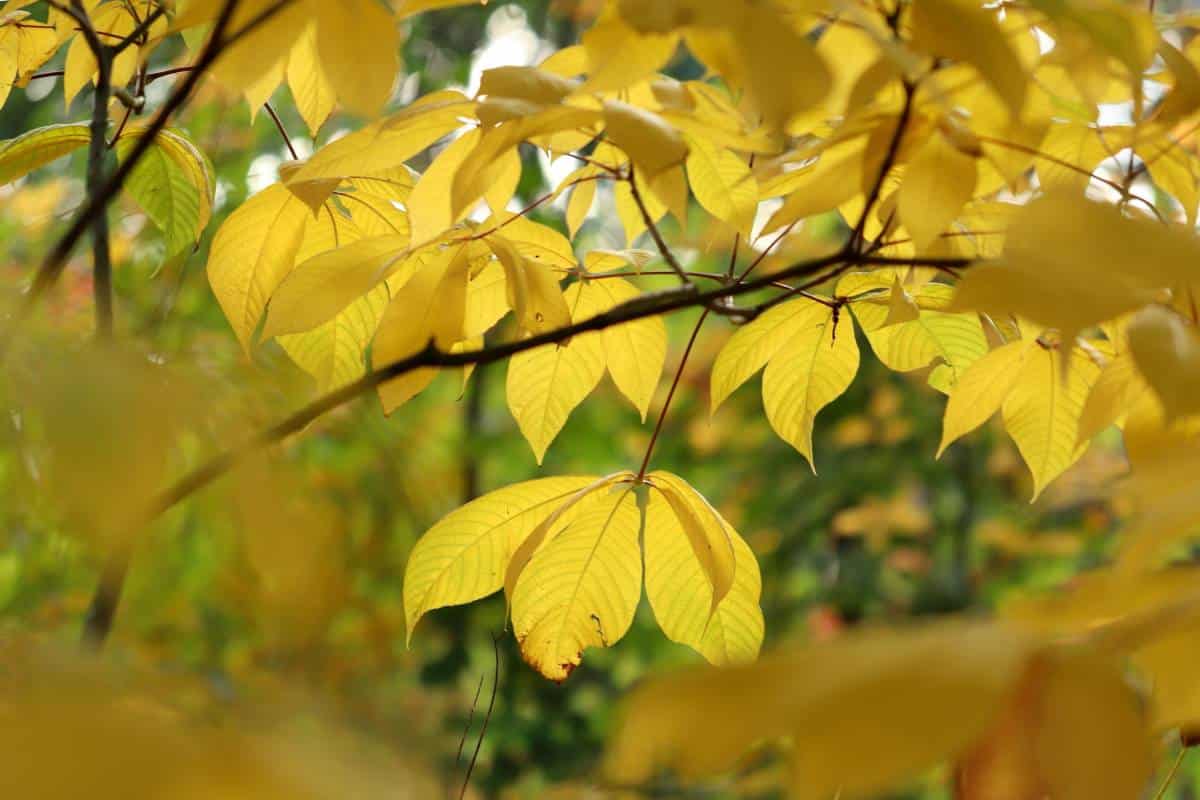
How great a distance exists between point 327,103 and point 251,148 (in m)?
1.95

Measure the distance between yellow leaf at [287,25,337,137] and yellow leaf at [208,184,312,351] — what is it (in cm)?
5

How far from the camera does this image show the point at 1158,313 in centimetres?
33

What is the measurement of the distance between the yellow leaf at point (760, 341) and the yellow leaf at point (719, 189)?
8cm

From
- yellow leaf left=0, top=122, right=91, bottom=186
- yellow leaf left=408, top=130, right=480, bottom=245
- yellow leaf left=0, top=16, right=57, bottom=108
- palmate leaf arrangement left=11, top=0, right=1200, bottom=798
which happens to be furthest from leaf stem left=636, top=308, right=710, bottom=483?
yellow leaf left=0, top=16, right=57, bottom=108

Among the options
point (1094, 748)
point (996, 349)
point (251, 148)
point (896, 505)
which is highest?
point (1094, 748)

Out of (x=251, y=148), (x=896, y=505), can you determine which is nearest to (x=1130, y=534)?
(x=251, y=148)

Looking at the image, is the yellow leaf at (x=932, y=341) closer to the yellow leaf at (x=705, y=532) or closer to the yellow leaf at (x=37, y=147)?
the yellow leaf at (x=705, y=532)

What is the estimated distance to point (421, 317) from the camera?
1.65ft

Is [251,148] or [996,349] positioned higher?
[996,349]

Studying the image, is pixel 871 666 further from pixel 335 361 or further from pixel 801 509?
pixel 801 509

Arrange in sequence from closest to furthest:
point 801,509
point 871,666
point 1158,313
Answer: point 871,666, point 1158,313, point 801,509

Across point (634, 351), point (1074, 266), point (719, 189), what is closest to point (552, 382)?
point (634, 351)

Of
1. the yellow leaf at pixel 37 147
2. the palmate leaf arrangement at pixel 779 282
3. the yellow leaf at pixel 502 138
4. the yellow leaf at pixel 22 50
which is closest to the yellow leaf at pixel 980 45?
the palmate leaf arrangement at pixel 779 282

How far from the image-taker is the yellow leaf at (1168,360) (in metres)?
0.29
